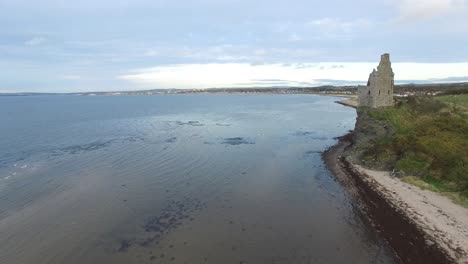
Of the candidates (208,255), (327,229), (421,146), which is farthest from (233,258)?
(421,146)

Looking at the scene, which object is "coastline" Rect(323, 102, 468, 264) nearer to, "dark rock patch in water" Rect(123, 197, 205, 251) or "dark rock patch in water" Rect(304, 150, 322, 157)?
"dark rock patch in water" Rect(304, 150, 322, 157)

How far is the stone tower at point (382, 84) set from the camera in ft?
135

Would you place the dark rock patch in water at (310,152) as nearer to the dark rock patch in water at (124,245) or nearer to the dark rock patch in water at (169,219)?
the dark rock patch in water at (169,219)

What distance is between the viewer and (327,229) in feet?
57.4

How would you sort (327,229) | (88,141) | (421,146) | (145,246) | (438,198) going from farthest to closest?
(88,141), (421,146), (438,198), (327,229), (145,246)

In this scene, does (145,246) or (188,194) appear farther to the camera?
(188,194)

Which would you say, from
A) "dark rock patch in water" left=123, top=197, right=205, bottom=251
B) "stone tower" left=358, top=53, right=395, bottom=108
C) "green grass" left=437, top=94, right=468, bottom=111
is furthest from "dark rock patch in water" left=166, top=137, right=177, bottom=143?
"green grass" left=437, top=94, right=468, bottom=111

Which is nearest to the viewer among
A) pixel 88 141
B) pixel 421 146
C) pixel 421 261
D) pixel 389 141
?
pixel 421 261

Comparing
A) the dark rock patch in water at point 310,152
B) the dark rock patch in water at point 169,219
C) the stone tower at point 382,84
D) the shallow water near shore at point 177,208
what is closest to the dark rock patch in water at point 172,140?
the shallow water near shore at point 177,208

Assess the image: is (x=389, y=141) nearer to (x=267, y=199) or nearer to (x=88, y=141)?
(x=267, y=199)

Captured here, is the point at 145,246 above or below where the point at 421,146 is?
below

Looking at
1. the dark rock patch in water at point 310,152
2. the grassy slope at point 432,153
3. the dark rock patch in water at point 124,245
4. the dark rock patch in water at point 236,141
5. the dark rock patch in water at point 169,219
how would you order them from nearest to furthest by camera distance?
the dark rock patch in water at point 124,245, the dark rock patch in water at point 169,219, the grassy slope at point 432,153, the dark rock patch in water at point 310,152, the dark rock patch in water at point 236,141

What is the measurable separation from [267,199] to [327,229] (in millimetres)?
5175

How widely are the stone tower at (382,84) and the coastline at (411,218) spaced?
19600mm
